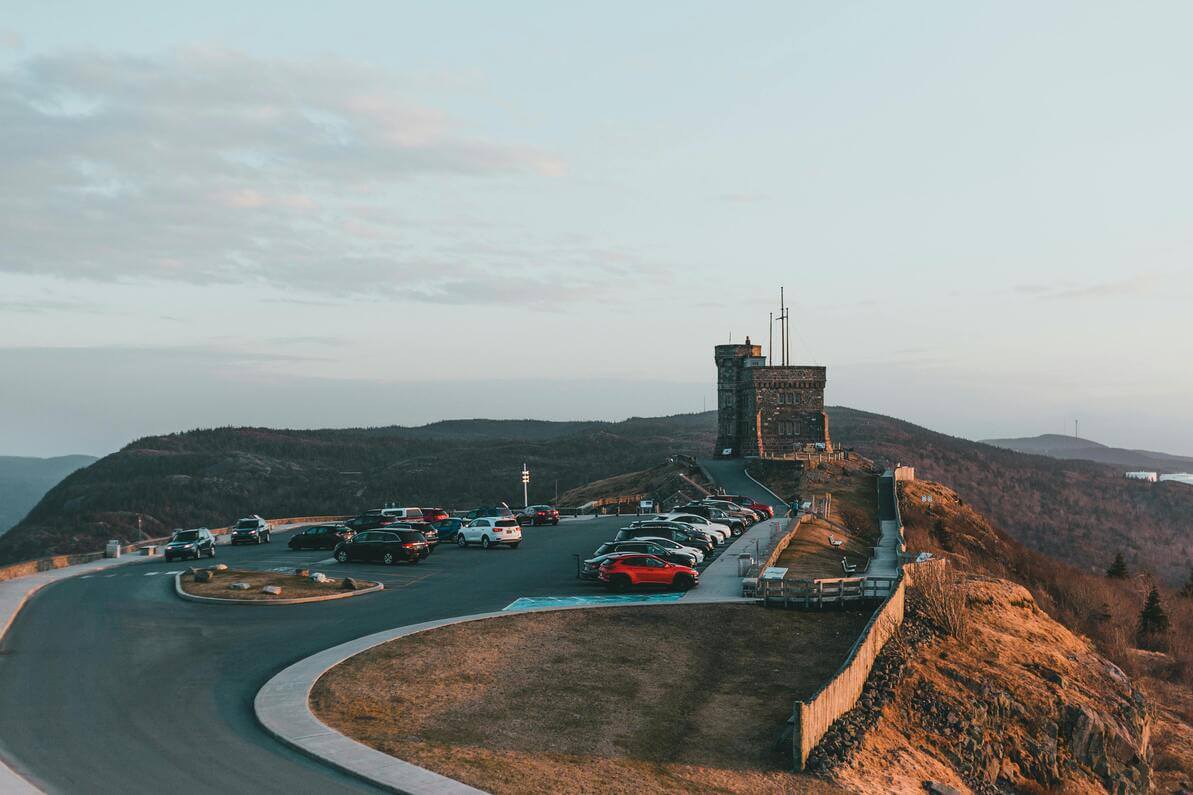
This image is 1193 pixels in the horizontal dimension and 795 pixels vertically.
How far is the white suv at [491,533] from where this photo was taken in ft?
178

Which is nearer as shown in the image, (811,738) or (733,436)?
(811,738)

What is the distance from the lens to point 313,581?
41438mm

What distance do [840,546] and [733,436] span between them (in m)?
59.5

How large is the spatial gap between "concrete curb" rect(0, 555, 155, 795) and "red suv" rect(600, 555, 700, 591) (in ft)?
67.4

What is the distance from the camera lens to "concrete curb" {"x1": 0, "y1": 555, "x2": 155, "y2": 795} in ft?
59.7

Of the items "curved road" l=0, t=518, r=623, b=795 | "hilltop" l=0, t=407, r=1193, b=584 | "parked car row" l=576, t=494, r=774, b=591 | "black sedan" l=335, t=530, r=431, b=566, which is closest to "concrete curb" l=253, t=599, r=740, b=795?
"curved road" l=0, t=518, r=623, b=795

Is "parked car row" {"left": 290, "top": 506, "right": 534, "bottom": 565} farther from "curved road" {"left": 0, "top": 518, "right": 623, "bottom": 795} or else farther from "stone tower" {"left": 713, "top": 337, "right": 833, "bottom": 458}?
"stone tower" {"left": 713, "top": 337, "right": 833, "bottom": 458}

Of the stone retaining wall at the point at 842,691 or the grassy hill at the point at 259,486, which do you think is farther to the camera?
the grassy hill at the point at 259,486

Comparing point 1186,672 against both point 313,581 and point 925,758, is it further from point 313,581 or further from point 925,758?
point 313,581

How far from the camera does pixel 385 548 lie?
159 feet

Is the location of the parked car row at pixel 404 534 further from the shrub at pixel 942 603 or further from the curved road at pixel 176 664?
the shrub at pixel 942 603

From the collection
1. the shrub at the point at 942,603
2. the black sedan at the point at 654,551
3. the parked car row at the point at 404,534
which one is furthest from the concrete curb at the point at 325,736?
the shrub at the point at 942,603

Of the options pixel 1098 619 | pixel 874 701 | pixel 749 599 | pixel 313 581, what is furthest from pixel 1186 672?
pixel 313 581

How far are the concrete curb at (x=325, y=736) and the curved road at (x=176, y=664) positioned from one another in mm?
305
